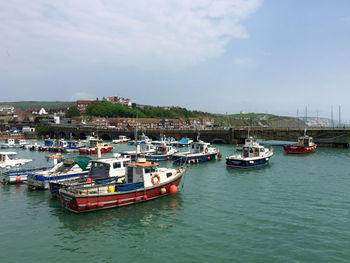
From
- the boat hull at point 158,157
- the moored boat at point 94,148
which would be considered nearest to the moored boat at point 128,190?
the boat hull at point 158,157

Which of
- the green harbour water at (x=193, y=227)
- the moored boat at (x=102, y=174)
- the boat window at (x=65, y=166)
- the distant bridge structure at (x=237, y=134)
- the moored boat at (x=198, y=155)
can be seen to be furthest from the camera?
the distant bridge structure at (x=237, y=134)

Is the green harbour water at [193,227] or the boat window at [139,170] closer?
the green harbour water at [193,227]

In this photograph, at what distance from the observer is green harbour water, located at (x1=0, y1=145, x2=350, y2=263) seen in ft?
57.8

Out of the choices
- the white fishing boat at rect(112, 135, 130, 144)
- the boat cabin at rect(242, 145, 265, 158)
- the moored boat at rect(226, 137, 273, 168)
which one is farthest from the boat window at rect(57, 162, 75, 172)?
the white fishing boat at rect(112, 135, 130, 144)

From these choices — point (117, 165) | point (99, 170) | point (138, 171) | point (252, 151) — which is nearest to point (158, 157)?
point (252, 151)

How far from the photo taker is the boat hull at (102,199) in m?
24.0

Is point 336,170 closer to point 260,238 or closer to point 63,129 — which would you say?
point 260,238

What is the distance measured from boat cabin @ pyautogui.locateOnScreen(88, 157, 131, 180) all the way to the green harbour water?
5.08 m

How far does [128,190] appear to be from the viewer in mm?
26422

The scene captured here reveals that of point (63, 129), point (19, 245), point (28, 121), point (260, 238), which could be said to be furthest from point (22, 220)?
point (28, 121)

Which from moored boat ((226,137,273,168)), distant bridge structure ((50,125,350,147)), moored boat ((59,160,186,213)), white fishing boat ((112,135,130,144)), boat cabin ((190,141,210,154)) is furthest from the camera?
white fishing boat ((112,135,130,144))

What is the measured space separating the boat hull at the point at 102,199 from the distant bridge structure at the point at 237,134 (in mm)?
40602

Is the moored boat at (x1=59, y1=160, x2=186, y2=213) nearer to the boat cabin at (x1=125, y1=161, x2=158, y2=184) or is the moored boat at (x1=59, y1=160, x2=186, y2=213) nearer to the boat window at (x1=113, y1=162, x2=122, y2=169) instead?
the boat cabin at (x1=125, y1=161, x2=158, y2=184)

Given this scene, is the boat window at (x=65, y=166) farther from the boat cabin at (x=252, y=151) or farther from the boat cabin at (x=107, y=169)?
the boat cabin at (x=252, y=151)
